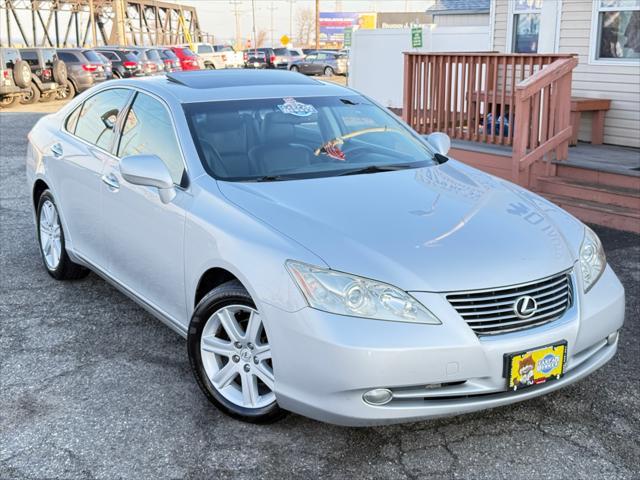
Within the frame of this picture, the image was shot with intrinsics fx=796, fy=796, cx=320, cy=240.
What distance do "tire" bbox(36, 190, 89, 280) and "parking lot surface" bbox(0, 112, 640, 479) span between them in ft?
3.04

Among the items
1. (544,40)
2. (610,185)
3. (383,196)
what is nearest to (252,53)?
(544,40)

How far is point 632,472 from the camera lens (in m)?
3.27

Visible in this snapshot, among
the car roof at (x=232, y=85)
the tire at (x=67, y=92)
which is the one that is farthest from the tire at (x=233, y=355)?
the tire at (x=67, y=92)

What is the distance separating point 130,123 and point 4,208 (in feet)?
14.6

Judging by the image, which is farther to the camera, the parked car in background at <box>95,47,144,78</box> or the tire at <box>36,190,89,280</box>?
the parked car in background at <box>95,47,144,78</box>

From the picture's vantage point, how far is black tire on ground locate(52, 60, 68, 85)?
78.1 feet

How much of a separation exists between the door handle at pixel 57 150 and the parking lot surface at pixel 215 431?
1294mm

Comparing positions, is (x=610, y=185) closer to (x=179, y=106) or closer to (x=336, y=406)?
(x=179, y=106)

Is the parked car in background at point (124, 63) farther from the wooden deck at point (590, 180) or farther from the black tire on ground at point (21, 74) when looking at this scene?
the wooden deck at point (590, 180)

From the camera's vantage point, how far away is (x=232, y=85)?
473cm

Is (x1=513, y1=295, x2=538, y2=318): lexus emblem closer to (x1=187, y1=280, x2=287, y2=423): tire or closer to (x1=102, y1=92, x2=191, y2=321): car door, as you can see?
(x1=187, y1=280, x2=287, y2=423): tire

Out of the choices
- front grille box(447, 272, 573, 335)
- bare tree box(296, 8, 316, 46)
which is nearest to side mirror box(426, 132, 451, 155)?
front grille box(447, 272, 573, 335)

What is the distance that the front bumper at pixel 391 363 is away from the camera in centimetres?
304

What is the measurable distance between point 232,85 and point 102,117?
97cm
